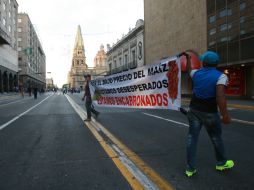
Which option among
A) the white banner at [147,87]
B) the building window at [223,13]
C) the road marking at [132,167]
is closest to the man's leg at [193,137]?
the road marking at [132,167]

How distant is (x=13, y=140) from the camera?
336 inches

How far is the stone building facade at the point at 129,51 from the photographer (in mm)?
57500

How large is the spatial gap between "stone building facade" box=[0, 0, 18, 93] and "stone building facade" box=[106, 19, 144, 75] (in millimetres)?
20976

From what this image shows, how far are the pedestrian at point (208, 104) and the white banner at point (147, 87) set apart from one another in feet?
3.35

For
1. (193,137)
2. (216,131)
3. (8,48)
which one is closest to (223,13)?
(216,131)

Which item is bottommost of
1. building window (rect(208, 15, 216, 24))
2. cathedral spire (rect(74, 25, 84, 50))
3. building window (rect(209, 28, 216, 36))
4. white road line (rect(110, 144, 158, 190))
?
white road line (rect(110, 144, 158, 190))

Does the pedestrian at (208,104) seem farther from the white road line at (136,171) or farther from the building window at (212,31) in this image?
the building window at (212,31)

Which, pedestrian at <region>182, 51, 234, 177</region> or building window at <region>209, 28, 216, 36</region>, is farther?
building window at <region>209, 28, 216, 36</region>

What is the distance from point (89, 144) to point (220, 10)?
1053 inches

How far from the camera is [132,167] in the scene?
18.3 ft

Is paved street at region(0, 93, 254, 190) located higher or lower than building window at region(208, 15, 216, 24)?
lower

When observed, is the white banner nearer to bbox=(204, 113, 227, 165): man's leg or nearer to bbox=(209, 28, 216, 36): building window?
bbox=(204, 113, 227, 165): man's leg

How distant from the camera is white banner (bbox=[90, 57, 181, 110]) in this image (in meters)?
6.33

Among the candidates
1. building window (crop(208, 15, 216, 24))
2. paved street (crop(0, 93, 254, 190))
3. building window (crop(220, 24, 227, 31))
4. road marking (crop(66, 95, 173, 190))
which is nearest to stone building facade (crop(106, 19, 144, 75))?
building window (crop(208, 15, 216, 24))
